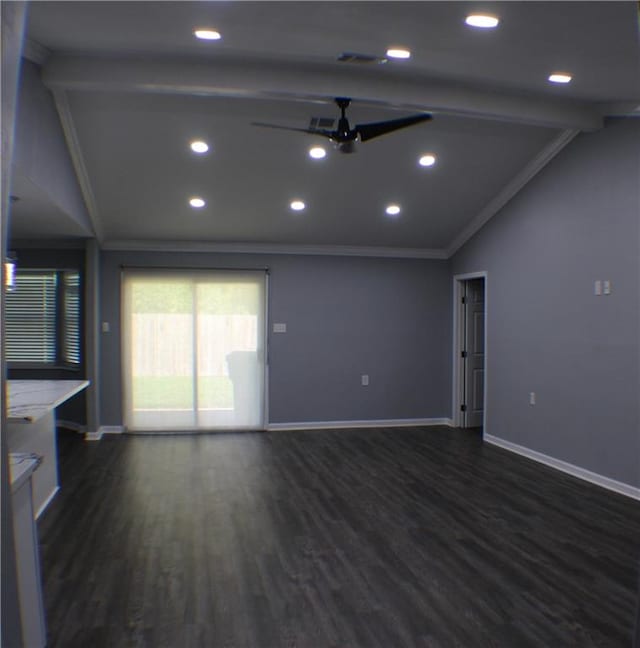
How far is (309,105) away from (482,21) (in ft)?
6.17

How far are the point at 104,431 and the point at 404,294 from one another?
14.0ft

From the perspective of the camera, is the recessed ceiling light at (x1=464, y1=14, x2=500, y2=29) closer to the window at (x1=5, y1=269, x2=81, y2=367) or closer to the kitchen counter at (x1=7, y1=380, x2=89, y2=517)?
the kitchen counter at (x1=7, y1=380, x2=89, y2=517)

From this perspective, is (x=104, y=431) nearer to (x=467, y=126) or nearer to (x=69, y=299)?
(x=69, y=299)

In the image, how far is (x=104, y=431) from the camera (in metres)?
6.95

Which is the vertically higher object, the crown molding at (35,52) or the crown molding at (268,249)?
the crown molding at (35,52)

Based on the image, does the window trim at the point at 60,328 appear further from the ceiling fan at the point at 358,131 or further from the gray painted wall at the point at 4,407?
the gray painted wall at the point at 4,407

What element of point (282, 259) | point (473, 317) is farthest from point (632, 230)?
point (282, 259)

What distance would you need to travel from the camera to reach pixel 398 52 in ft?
11.9

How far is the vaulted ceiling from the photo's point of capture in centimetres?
320

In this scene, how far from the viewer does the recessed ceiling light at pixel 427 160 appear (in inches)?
213

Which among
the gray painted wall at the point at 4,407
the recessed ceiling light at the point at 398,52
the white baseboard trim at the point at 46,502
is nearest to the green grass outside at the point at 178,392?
the white baseboard trim at the point at 46,502

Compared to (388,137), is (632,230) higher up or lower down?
lower down

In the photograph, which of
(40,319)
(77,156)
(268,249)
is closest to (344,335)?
(268,249)

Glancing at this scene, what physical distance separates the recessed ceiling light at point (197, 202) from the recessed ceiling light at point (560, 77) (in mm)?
3578
